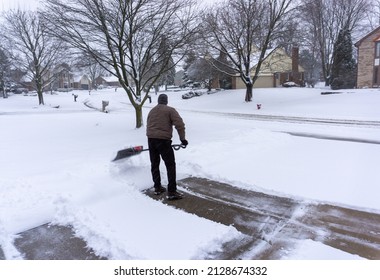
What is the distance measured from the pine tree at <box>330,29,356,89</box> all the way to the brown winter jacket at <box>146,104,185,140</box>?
3414cm

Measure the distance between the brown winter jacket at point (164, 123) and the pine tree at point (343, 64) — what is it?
3414 centimetres

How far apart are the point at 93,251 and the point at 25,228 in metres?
1.40

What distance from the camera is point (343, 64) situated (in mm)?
34906

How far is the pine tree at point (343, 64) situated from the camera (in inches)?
1352

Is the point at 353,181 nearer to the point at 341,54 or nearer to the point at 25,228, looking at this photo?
the point at 25,228

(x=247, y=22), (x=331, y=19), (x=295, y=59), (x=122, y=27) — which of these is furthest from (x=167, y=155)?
(x=295, y=59)

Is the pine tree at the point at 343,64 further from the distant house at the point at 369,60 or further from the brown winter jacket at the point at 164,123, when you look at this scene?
the brown winter jacket at the point at 164,123

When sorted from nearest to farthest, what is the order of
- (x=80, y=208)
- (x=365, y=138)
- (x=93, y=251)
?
(x=93, y=251), (x=80, y=208), (x=365, y=138)

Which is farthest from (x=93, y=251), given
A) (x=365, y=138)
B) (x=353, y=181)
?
(x=365, y=138)

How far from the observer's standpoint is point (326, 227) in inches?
169

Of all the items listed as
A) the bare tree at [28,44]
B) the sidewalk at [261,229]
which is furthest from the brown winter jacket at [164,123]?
the bare tree at [28,44]

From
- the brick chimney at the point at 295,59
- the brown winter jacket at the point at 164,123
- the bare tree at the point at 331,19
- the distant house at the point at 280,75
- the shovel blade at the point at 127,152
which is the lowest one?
the shovel blade at the point at 127,152

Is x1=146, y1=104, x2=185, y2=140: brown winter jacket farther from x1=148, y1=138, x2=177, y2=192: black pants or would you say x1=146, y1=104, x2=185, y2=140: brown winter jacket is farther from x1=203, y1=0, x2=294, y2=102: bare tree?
x1=203, y1=0, x2=294, y2=102: bare tree

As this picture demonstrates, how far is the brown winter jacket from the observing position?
542 centimetres
